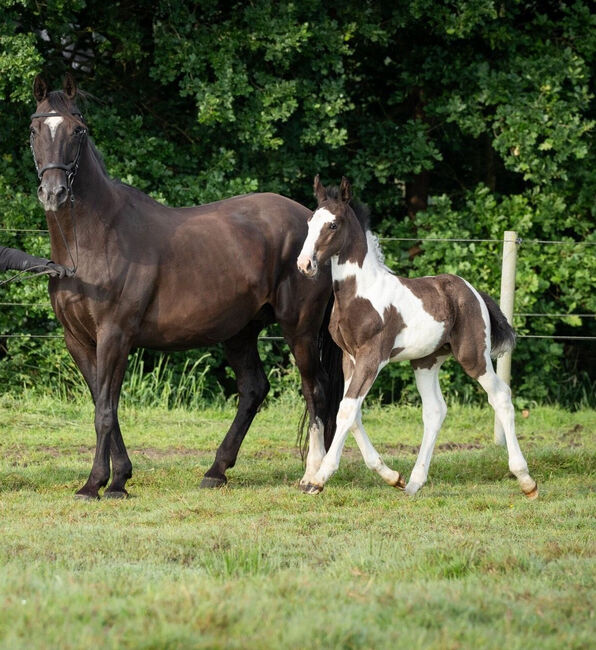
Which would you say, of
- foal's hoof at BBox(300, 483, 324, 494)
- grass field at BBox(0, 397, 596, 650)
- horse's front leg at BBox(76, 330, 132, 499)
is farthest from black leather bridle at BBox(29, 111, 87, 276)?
foal's hoof at BBox(300, 483, 324, 494)

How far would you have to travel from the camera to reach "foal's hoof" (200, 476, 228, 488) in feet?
23.8

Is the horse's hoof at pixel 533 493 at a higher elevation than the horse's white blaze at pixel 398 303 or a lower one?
lower

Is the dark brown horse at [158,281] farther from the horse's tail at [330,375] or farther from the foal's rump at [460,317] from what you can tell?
the foal's rump at [460,317]

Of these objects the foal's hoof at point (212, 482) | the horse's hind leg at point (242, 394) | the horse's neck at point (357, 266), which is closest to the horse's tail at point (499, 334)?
the horse's neck at point (357, 266)

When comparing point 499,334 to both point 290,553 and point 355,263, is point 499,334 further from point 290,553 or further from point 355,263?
point 290,553

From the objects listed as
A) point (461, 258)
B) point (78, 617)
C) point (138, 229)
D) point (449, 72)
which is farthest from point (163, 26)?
point (78, 617)

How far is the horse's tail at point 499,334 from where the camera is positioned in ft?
23.1

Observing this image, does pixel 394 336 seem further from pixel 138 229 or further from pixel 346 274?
pixel 138 229

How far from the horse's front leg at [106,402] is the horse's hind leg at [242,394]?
2.62 ft

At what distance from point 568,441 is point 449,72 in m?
4.57

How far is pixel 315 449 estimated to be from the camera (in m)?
7.33

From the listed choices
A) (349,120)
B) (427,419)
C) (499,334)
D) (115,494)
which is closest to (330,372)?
(427,419)

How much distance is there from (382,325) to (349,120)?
20.7ft

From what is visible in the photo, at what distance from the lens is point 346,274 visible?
672 centimetres
